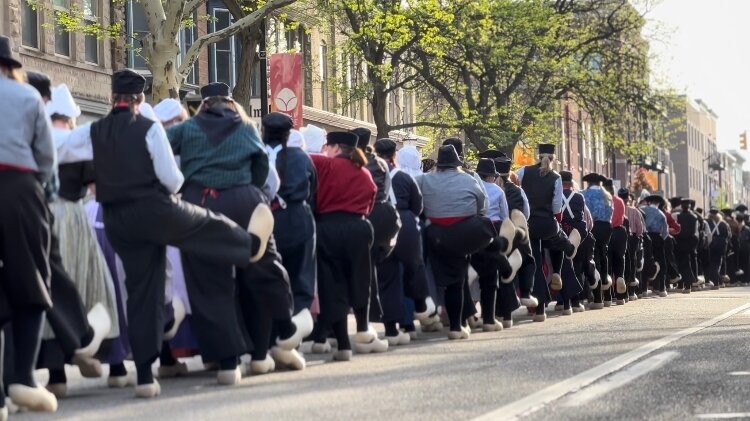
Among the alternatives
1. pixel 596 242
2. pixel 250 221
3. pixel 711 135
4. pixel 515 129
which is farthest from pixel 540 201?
pixel 711 135

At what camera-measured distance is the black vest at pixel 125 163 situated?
10297 mm

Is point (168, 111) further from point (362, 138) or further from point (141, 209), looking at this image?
point (362, 138)

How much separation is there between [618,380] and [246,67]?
18.7 m

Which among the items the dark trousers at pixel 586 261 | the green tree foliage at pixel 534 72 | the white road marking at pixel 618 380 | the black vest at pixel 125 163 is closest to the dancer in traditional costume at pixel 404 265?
the white road marking at pixel 618 380

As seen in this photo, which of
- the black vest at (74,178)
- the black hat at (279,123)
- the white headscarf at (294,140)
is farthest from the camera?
the white headscarf at (294,140)

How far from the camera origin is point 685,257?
35.0 m

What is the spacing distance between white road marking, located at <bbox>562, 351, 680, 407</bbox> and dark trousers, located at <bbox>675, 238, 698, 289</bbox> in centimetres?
2248

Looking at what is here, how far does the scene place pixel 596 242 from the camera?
24.6 m

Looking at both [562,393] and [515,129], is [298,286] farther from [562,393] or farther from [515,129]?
[515,129]

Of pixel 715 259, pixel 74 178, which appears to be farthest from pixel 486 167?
pixel 715 259

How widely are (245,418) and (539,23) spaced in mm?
38199

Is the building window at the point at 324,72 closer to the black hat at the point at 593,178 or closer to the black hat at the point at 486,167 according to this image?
the black hat at the point at 593,178

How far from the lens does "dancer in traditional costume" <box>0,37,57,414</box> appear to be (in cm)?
913

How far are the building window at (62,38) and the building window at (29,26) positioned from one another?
1.83 feet
